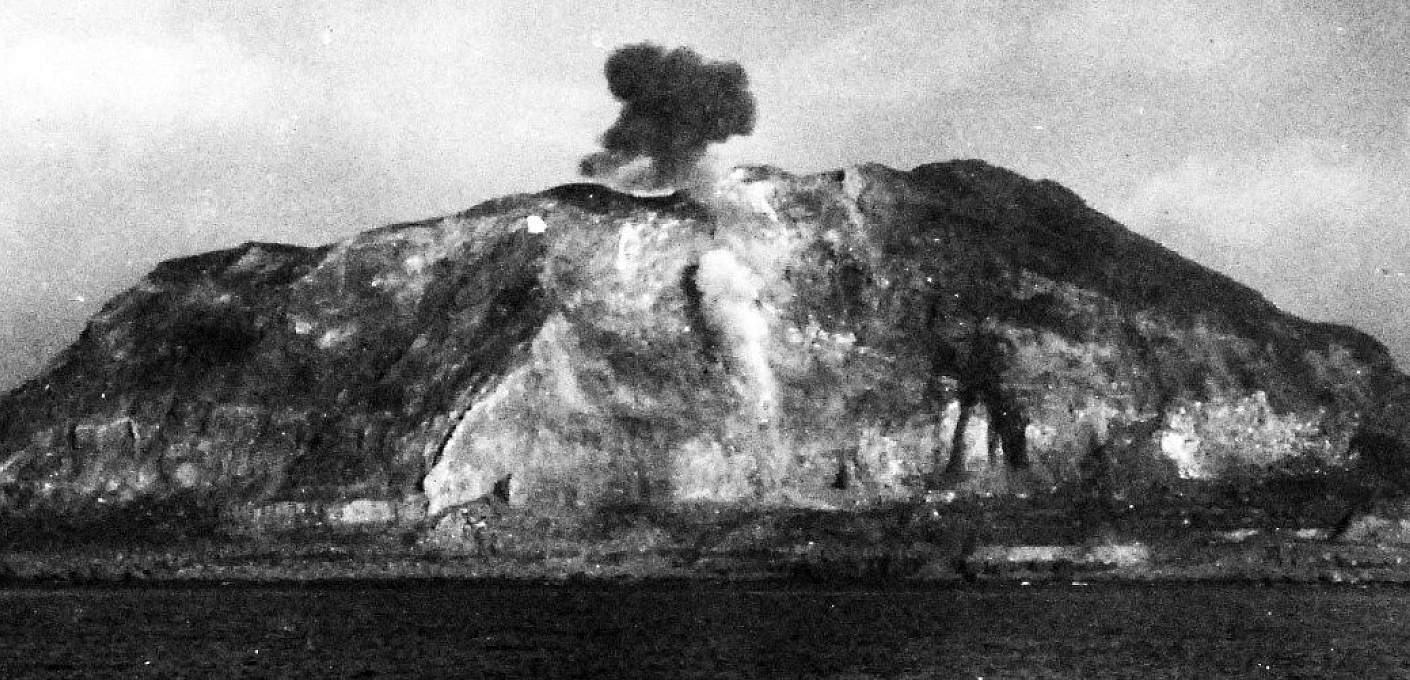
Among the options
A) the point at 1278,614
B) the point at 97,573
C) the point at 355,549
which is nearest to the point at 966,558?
the point at 1278,614

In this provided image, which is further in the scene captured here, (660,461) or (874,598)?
(660,461)

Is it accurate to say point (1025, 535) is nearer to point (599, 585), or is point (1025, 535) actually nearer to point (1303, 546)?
point (1303, 546)

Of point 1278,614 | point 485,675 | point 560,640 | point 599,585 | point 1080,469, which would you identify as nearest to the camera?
point 485,675

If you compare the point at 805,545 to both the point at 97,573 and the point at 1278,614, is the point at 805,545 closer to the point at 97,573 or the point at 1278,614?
the point at 1278,614

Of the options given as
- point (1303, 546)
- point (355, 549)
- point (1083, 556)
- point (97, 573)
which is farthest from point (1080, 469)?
point (97, 573)

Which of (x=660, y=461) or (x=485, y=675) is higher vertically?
(x=660, y=461)

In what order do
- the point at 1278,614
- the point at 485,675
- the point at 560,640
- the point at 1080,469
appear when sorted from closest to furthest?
the point at 485,675, the point at 560,640, the point at 1278,614, the point at 1080,469
